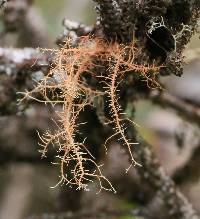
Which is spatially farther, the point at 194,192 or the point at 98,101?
the point at 194,192

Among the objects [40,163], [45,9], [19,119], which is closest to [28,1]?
[19,119]

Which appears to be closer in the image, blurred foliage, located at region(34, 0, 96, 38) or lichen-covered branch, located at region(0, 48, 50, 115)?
lichen-covered branch, located at region(0, 48, 50, 115)

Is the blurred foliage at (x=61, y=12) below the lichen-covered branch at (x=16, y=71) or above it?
above

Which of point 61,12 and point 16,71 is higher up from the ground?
point 61,12

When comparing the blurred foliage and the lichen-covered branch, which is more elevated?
the blurred foliage

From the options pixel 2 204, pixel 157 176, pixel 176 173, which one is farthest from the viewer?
pixel 2 204

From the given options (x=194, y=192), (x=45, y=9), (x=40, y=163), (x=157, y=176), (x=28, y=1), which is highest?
(x=45, y=9)

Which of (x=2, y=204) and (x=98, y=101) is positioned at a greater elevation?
(x=2, y=204)

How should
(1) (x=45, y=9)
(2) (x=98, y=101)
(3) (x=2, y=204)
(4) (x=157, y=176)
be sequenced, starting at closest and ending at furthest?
(2) (x=98, y=101) → (4) (x=157, y=176) → (3) (x=2, y=204) → (1) (x=45, y=9)

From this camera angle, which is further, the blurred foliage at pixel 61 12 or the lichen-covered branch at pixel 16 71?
the blurred foliage at pixel 61 12

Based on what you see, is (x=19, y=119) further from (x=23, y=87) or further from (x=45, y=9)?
(x=45, y=9)

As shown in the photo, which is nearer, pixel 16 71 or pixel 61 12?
pixel 16 71
